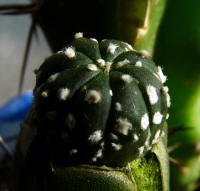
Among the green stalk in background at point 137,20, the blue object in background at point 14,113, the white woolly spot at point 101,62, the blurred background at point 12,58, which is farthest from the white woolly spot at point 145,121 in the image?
the blurred background at point 12,58

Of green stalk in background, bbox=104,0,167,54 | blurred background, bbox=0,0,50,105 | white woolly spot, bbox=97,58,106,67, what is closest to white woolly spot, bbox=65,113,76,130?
white woolly spot, bbox=97,58,106,67

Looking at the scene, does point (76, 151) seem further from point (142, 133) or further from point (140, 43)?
point (140, 43)

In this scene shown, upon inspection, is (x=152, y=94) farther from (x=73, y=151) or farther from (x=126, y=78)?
(x=73, y=151)

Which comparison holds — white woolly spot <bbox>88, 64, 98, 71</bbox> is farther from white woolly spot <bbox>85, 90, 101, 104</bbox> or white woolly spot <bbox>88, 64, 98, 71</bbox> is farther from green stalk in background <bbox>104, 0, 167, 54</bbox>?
green stalk in background <bbox>104, 0, 167, 54</bbox>

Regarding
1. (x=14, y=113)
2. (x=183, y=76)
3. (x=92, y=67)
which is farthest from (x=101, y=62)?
(x=14, y=113)

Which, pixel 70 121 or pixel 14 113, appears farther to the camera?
pixel 14 113

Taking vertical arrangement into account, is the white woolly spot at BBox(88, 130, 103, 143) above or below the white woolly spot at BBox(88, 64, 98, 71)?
below

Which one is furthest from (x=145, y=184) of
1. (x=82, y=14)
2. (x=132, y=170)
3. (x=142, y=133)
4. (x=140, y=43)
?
(x=82, y=14)
